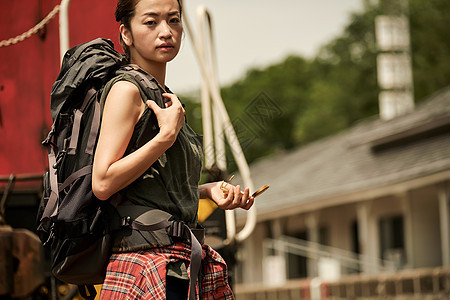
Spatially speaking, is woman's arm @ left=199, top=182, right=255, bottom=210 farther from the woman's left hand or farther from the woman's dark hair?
the woman's dark hair

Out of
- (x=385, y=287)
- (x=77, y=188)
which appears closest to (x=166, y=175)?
Result: (x=77, y=188)

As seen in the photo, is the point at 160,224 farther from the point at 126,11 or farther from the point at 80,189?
the point at 126,11

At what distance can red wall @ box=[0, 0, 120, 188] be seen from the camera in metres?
5.01

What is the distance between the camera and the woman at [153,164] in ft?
8.40

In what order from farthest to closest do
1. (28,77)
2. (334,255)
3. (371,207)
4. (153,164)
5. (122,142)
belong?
(334,255)
(371,207)
(28,77)
(153,164)
(122,142)

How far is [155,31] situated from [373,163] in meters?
20.7

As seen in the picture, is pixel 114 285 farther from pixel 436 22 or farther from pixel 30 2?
pixel 436 22

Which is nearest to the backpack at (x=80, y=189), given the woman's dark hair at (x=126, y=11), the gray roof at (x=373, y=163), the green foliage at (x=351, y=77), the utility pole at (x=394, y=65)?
the woman's dark hair at (x=126, y=11)

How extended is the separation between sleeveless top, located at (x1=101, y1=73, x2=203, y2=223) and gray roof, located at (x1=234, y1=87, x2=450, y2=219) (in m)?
15.7

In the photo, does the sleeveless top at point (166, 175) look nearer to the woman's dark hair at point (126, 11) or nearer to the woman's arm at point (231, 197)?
the woman's arm at point (231, 197)

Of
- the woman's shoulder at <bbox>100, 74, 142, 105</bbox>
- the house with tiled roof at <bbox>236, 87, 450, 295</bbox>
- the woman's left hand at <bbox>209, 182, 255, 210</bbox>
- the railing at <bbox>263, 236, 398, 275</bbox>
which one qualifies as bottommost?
the railing at <bbox>263, 236, 398, 275</bbox>

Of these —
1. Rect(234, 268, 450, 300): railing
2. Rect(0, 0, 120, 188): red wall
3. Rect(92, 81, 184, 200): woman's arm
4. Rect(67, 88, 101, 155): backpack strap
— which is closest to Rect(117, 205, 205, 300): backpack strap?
Rect(92, 81, 184, 200): woman's arm

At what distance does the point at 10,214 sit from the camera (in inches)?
193

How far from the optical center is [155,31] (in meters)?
2.74
